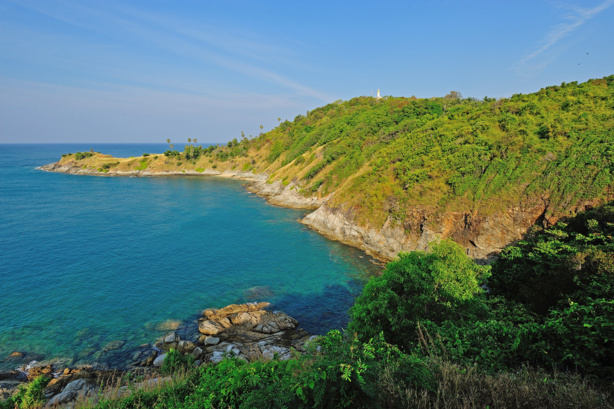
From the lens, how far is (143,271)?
129 feet

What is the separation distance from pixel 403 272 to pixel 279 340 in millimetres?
13355

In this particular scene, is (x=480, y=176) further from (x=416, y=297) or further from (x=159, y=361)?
(x=159, y=361)

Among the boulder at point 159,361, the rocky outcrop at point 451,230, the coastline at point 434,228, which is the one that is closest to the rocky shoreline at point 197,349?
the boulder at point 159,361

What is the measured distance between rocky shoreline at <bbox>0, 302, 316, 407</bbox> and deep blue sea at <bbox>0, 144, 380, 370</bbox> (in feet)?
4.87

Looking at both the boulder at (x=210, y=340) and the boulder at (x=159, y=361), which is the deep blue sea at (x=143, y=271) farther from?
the boulder at (x=210, y=340)

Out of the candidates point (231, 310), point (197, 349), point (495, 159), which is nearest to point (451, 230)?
point (495, 159)

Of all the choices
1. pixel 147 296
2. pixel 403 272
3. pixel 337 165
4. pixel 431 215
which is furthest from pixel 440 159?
pixel 147 296

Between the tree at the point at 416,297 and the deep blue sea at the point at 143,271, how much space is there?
10.1 meters

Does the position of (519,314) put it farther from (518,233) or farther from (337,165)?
(337,165)

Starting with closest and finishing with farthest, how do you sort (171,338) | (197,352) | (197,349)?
1. (197,352)
2. (197,349)
3. (171,338)

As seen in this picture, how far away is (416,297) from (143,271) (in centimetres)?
3635

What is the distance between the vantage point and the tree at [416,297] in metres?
19.2

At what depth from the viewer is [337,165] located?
79.1 meters

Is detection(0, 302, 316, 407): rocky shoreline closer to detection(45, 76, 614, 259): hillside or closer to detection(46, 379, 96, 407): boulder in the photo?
detection(46, 379, 96, 407): boulder
